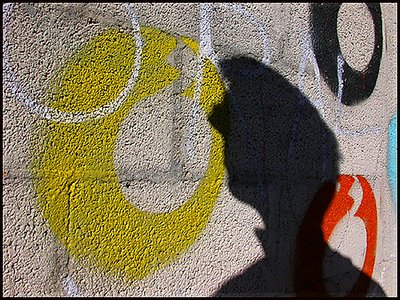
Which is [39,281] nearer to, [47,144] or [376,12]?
[47,144]

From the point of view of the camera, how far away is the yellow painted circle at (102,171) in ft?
6.91

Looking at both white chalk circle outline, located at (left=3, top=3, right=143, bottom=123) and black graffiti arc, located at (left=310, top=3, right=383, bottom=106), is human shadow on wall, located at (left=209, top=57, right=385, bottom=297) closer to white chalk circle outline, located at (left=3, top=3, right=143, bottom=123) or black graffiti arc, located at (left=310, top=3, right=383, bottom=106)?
black graffiti arc, located at (left=310, top=3, right=383, bottom=106)

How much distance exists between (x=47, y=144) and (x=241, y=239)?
104cm

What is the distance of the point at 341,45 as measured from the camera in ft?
10.2

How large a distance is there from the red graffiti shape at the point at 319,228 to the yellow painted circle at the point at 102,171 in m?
0.75

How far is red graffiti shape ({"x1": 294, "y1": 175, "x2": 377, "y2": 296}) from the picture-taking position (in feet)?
9.61

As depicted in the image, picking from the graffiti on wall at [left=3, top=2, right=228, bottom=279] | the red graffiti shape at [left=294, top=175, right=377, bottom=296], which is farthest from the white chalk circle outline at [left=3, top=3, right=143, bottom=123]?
the red graffiti shape at [left=294, top=175, right=377, bottom=296]

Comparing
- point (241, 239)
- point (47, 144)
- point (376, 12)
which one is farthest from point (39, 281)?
point (376, 12)

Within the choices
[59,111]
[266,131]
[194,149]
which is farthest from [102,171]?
[266,131]

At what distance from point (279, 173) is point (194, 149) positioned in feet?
1.75

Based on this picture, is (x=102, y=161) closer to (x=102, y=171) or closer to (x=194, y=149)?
(x=102, y=171)

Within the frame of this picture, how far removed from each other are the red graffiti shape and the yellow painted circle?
747mm

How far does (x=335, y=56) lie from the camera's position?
3074 millimetres

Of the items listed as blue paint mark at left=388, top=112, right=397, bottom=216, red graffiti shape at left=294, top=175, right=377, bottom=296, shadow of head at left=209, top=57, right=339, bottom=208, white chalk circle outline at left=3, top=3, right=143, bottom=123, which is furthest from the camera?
blue paint mark at left=388, top=112, right=397, bottom=216
